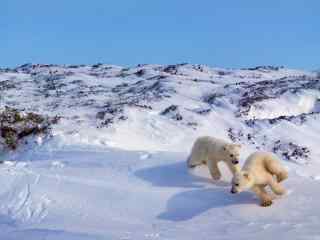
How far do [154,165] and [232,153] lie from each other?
219 centimetres

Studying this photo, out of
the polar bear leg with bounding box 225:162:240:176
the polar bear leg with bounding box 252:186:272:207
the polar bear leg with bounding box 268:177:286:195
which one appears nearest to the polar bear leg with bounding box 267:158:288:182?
the polar bear leg with bounding box 268:177:286:195

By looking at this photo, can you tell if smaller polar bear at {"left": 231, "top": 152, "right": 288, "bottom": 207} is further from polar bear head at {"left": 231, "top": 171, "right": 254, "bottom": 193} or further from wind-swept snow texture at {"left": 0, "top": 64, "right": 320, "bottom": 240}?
wind-swept snow texture at {"left": 0, "top": 64, "right": 320, "bottom": 240}

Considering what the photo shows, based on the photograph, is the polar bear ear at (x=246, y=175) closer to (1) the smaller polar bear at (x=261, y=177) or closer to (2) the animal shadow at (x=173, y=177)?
(1) the smaller polar bear at (x=261, y=177)

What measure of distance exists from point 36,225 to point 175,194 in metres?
2.55

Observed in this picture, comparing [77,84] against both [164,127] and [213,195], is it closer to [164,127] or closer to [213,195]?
[164,127]

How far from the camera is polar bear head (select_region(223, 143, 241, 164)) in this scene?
10352 millimetres

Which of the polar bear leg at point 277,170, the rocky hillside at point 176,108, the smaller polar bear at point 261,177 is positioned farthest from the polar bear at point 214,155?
the rocky hillside at point 176,108

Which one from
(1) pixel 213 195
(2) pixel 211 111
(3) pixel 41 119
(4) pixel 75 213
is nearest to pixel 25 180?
(4) pixel 75 213

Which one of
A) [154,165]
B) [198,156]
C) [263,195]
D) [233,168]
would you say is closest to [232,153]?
[233,168]

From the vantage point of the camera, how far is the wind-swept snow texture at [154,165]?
8609 mm

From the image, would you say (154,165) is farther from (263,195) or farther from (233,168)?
(263,195)

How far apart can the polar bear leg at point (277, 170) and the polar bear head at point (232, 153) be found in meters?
0.92

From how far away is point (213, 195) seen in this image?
9.82 meters

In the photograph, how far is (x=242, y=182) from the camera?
357 inches
